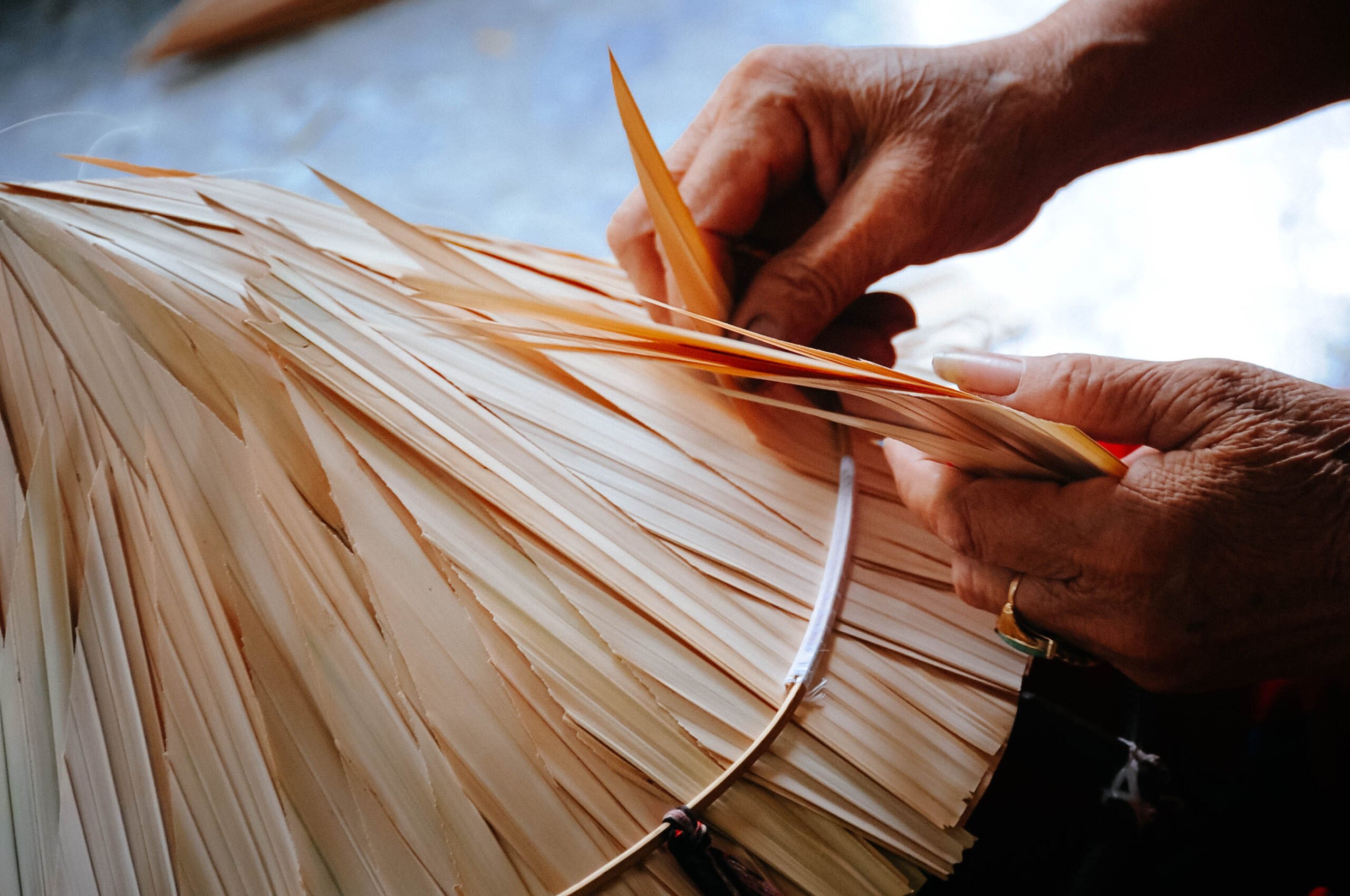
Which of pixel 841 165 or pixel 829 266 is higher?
pixel 841 165

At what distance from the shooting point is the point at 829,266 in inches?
28.9

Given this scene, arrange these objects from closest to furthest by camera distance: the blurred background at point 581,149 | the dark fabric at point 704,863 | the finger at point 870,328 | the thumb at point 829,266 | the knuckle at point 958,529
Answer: the dark fabric at point 704,863, the knuckle at point 958,529, the thumb at point 829,266, the finger at point 870,328, the blurred background at point 581,149

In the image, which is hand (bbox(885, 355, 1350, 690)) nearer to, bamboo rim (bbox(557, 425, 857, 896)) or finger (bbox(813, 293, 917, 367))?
bamboo rim (bbox(557, 425, 857, 896))

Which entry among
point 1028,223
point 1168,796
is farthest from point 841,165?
point 1168,796

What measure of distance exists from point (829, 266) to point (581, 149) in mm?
827

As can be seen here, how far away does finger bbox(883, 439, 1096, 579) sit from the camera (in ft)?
1.84

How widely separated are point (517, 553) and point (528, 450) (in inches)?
3.3

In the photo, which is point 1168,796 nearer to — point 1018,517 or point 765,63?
point 1018,517

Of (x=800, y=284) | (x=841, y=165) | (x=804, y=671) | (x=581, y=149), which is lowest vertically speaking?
(x=804, y=671)

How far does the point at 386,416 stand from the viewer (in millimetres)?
609

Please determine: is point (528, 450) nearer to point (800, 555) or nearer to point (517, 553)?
point (517, 553)

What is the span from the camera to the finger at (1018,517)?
562mm

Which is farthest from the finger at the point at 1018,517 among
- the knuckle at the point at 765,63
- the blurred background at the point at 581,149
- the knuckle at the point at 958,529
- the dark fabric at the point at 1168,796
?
the blurred background at the point at 581,149

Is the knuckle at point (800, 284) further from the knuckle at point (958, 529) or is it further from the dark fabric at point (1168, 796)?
the dark fabric at point (1168, 796)
